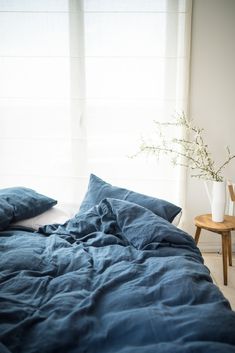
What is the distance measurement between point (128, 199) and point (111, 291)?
0.86 m

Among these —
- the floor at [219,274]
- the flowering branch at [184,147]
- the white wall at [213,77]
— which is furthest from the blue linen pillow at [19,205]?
the floor at [219,274]

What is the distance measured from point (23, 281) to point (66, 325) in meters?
0.37

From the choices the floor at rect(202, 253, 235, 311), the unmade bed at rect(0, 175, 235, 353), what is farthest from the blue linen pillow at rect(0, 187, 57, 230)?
the floor at rect(202, 253, 235, 311)

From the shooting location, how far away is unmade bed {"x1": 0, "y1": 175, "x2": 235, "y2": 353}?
2.98 feet

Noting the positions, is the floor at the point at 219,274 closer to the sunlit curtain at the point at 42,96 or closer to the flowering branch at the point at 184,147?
the flowering branch at the point at 184,147

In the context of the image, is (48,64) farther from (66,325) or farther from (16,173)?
(66,325)

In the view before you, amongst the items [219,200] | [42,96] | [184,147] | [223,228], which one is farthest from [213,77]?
[42,96]

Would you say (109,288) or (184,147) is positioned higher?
(184,147)

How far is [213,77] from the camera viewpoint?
7.83ft

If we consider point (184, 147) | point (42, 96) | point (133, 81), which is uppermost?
point (133, 81)

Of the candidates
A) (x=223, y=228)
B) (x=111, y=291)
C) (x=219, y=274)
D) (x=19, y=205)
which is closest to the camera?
(x=111, y=291)

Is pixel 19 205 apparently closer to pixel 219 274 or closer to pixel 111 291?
pixel 111 291

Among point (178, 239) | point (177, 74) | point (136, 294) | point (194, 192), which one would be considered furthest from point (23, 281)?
point (177, 74)

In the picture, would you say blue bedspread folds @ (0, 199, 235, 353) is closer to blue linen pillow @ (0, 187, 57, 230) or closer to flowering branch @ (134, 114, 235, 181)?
blue linen pillow @ (0, 187, 57, 230)
